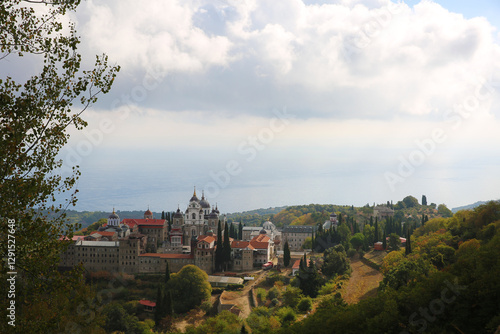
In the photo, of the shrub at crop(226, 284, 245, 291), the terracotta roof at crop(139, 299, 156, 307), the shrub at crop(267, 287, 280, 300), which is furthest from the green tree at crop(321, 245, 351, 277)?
the terracotta roof at crop(139, 299, 156, 307)

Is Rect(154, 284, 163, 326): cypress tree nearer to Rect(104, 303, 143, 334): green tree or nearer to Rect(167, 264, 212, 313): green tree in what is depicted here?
Rect(104, 303, 143, 334): green tree

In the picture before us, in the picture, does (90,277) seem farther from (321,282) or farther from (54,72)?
(54,72)

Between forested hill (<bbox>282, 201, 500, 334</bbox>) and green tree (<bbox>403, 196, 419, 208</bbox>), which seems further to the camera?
green tree (<bbox>403, 196, 419, 208</bbox>)

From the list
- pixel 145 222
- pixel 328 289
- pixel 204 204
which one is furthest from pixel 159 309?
pixel 204 204

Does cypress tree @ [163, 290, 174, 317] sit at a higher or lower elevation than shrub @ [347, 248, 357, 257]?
lower

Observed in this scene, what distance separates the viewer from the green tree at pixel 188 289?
46.5 metres

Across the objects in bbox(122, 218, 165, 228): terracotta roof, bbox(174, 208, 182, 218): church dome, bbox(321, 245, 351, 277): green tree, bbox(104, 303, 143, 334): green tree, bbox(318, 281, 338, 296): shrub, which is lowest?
bbox(104, 303, 143, 334): green tree

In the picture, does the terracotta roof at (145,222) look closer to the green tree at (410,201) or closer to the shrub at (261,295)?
the shrub at (261,295)

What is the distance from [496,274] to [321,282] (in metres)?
26.3

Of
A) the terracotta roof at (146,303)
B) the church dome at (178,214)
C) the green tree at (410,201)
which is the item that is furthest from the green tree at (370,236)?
the green tree at (410,201)

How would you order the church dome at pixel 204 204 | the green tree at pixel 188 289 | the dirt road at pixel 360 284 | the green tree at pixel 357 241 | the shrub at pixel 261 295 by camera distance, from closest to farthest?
the dirt road at pixel 360 284, the shrub at pixel 261 295, the green tree at pixel 188 289, the green tree at pixel 357 241, the church dome at pixel 204 204

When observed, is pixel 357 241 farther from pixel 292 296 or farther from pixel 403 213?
pixel 403 213

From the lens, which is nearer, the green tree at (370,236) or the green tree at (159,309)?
the green tree at (159,309)

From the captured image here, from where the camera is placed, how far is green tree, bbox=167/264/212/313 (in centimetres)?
4647
